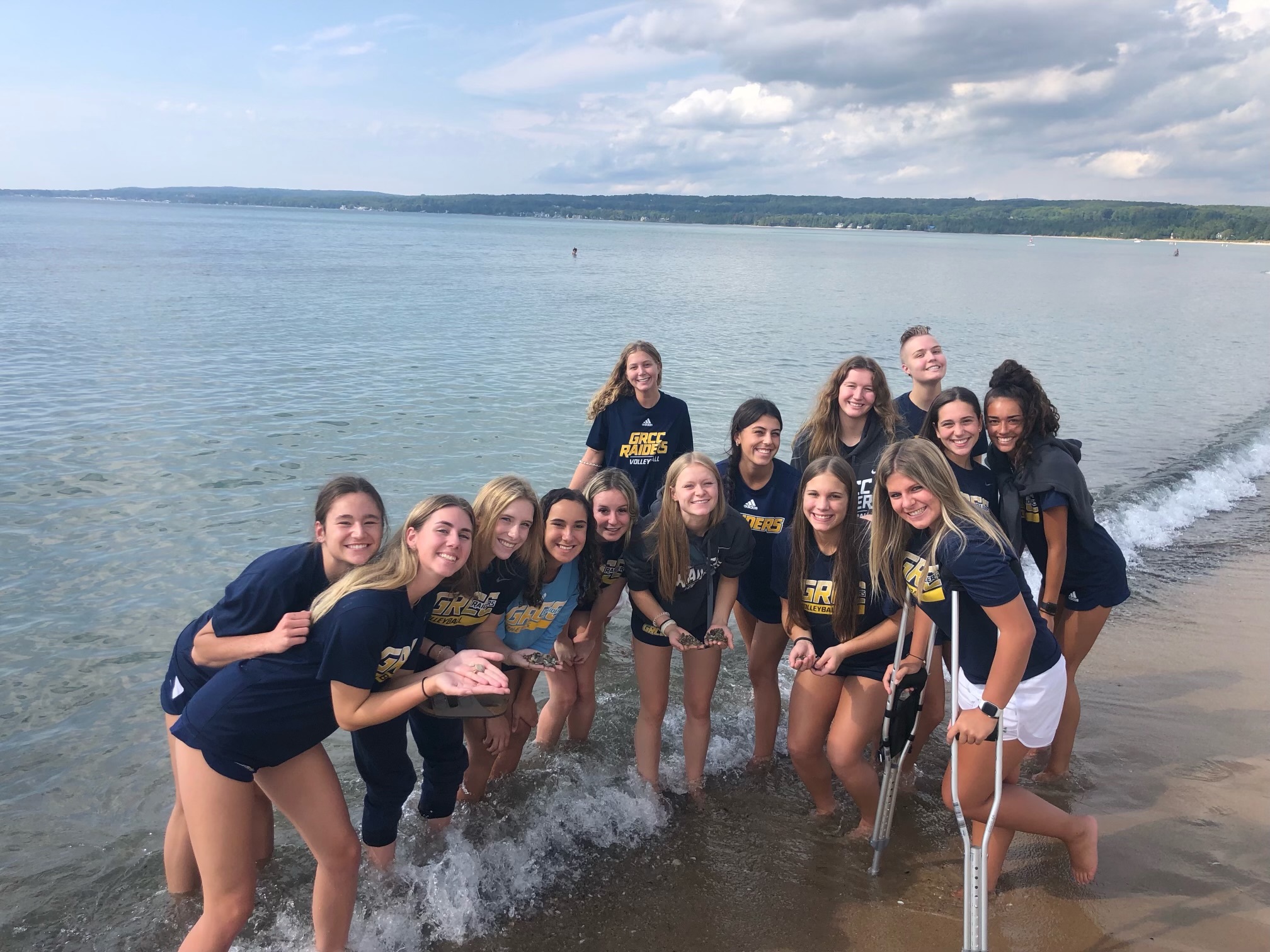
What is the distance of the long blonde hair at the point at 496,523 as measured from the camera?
4289mm

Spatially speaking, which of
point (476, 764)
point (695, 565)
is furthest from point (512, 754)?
point (695, 565)

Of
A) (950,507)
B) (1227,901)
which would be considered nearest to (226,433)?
(950,507)

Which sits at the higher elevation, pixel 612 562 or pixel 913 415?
pixel 913 415

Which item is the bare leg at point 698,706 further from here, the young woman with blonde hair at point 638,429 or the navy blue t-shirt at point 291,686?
the navy blue t-shirt at point 291,686

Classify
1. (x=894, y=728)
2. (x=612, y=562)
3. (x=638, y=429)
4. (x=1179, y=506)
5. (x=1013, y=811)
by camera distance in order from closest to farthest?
(x=1013, y=811), (x=894, y=728), (x=612, y=562), (x=638, y=429), (x=1179, y=506)

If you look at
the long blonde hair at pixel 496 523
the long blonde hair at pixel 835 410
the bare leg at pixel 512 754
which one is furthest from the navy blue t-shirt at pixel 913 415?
the bare leg at pixel 512 754

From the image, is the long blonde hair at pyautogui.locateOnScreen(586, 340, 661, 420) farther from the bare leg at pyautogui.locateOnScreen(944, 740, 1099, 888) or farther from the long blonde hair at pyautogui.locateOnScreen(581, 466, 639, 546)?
the bare leg at pyautogui.locateOnScreen(944, 740, 1099, 888)

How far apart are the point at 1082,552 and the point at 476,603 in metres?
3.66

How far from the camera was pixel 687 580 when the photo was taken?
15.5 ft

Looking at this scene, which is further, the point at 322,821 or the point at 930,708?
the point at 930,708

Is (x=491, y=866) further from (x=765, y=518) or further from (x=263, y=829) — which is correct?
(x=765, y=518)

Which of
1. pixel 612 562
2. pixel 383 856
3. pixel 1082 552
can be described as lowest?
pixel 383 856

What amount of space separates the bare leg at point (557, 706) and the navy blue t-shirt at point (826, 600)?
5.13ft

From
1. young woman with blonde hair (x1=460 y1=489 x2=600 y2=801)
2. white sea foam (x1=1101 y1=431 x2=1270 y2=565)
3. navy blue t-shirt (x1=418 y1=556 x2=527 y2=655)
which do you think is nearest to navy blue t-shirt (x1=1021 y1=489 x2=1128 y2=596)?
Answer: young woman with blonde hair (x1=460 y1=489 x2=600 y2=801)
